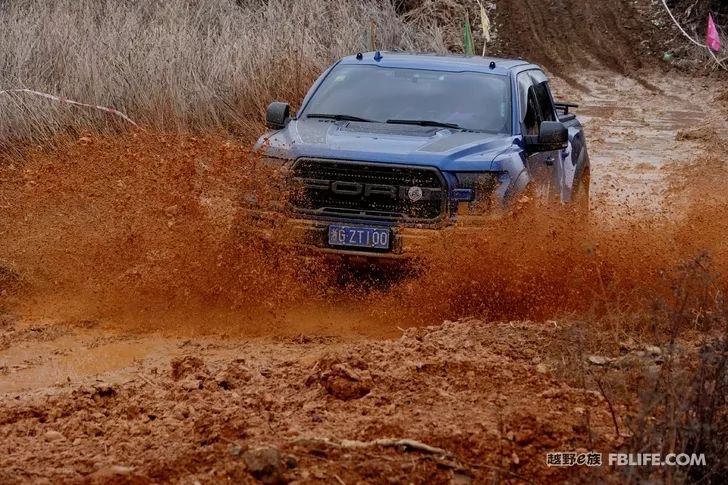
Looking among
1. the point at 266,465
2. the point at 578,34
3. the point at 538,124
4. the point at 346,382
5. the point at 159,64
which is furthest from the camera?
the point at 578,34

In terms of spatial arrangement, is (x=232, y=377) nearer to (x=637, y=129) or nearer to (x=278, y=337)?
(x=278, y=337)

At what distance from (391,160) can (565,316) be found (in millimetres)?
1603

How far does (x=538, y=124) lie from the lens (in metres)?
9.77

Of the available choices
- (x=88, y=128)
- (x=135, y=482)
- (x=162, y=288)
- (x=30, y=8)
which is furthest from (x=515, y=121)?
(x=30, y=8)

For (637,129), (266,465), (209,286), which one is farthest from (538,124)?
(637,129)

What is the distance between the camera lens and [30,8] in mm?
17953

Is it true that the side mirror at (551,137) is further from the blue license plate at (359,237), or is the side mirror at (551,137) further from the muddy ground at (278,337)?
the blue license plate at (359,237)

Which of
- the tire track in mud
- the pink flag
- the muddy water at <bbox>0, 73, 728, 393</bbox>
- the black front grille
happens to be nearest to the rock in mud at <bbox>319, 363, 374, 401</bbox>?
the muddy water at <bbox>0, 73, 728, 393</bbox>

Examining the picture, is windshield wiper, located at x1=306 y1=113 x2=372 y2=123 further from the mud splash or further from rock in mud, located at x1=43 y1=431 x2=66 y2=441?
rock in mud, located at x1=43 y1=431 x2=66 y2=441

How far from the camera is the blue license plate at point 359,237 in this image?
795 cm

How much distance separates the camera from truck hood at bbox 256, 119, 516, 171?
26.7 ft

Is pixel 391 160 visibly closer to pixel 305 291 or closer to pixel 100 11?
pixel 305 291

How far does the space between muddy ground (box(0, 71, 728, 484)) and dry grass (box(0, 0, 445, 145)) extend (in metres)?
0.72

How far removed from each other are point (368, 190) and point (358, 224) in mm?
259
